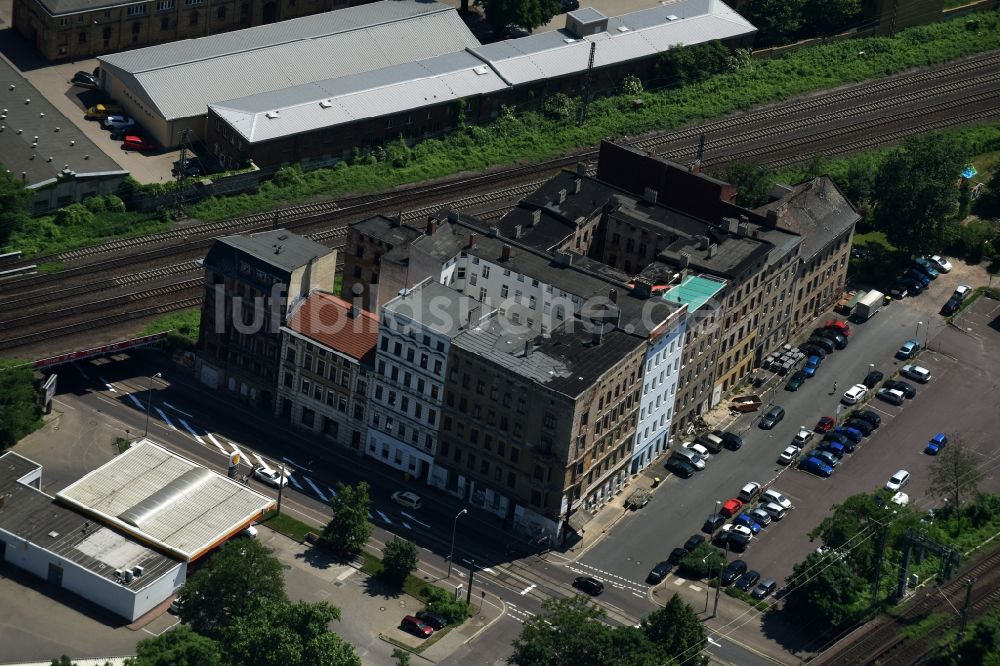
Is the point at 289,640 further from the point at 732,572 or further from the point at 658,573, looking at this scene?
the point at 732,572

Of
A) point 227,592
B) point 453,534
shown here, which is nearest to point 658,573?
point 453,534

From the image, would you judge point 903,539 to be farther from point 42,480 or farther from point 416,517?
point 42,480

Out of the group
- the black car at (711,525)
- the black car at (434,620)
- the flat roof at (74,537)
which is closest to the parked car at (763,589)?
the black car at (711,525)

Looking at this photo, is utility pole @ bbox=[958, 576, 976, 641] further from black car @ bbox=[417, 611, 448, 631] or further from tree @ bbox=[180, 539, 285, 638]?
tree @ bbox=[180, 539, 285, 638]

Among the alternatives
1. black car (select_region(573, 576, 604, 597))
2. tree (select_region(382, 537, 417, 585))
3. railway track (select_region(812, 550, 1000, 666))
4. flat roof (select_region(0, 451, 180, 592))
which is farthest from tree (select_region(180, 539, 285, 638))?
railway track (select_region(812, 550, 1000, 666))


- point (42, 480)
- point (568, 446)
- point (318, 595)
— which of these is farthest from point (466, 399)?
point (42, 480)

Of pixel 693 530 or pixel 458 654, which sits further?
pixel 693 530

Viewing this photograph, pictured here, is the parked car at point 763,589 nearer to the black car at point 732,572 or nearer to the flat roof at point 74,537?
the black car at point 732,572
